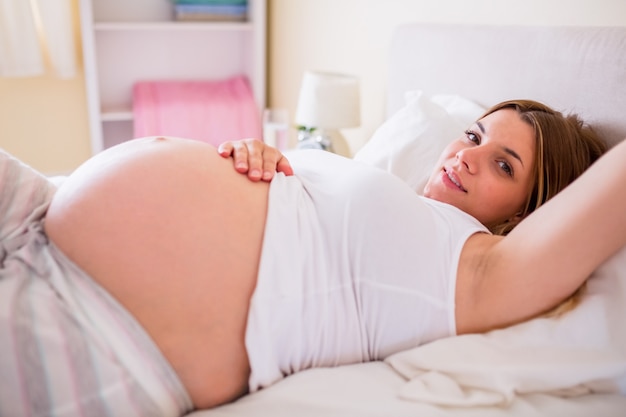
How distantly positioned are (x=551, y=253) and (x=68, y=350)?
0.70m

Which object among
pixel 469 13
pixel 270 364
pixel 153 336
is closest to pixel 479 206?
pixel 270 364

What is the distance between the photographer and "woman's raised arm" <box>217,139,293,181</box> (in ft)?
3.47

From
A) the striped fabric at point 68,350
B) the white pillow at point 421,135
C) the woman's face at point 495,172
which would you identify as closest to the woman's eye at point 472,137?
the woman's face at point 495,172

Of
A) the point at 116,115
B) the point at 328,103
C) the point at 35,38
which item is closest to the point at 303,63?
the point at 328,103

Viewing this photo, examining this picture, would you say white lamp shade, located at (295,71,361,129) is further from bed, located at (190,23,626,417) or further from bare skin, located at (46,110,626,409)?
bare skin, located at (46,110,626,409)

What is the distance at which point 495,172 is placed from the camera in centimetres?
115

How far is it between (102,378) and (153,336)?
0.10 m

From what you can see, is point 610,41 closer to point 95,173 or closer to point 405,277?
point 405,277

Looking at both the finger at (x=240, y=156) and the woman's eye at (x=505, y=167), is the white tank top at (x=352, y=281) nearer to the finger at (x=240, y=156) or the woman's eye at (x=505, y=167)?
the finger at (x=240, y=156)

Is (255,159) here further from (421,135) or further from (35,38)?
(35,38)

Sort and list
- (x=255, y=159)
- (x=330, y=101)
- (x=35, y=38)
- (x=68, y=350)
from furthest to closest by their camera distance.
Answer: (x=35, y=38) → (x=330, y=101) → (x=255, y=159) → (x=68, y=350)

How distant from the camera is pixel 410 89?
71.0 inches

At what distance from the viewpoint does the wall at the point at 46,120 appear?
282 centimetres

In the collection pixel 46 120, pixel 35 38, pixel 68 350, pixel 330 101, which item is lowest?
pixel 46 120
